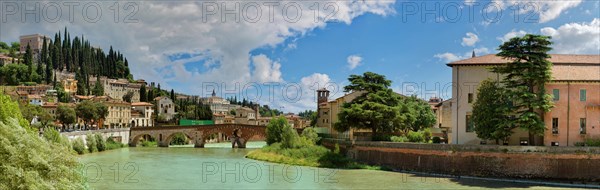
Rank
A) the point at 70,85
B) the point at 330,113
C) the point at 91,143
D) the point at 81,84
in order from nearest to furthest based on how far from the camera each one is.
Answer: the point at 91,143 → the point at 330,113 → the point at 81,84 → the point at 70,85

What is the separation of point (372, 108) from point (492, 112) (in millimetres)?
9327

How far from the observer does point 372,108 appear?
3509 cm

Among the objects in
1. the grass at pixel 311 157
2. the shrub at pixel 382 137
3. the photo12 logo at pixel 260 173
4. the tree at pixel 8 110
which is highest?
the tree at pixel 8 110

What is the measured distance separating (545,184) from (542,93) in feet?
15.1

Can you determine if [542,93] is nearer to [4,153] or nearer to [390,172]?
[390,172]

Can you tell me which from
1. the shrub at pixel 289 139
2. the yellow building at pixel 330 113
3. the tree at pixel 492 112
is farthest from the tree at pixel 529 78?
the shrub at pixel 289 139

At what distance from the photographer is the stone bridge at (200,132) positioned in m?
63.7

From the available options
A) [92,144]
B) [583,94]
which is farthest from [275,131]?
[583,94]

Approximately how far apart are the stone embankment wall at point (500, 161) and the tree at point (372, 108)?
A: 380cm

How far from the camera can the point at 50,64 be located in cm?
9881

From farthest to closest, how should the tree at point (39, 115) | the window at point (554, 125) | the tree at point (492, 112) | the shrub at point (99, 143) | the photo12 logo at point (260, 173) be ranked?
1. the shrub at point (99, 143)
2. the tree at point (39, 115)
3. the window at point (554, 125)
4. the photo12 logo at point (260, 173)
5. the tree at point (492, 112)

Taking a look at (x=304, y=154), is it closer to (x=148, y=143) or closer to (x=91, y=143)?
(x=91, y=143)

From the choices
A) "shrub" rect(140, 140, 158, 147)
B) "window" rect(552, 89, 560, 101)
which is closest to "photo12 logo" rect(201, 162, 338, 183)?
"window" rect(552, 89, 560, 101)

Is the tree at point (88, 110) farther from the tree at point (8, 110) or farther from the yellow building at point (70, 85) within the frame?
the tree at point (8, 110)
